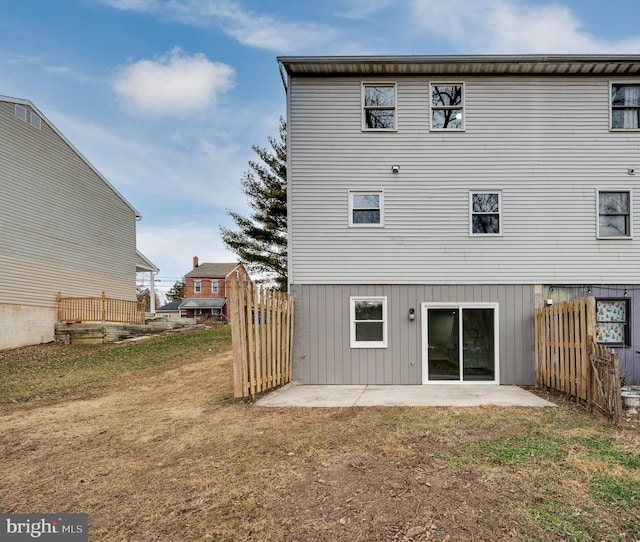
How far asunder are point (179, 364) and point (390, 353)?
6.32 meters

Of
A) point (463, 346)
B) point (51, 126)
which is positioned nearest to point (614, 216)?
point (463, 346)

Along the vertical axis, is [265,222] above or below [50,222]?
above

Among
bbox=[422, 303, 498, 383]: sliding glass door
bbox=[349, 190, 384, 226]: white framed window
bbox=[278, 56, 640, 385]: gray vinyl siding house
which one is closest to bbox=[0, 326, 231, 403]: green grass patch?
bbox=[278, 56, 640, 385]: gray vinyl siding house

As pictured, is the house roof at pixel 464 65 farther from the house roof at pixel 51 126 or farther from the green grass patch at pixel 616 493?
the house roof at pixel 51 126

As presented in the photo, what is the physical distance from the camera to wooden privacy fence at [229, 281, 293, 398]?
689cm

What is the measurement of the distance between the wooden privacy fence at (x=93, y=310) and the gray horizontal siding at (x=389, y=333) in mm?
10958

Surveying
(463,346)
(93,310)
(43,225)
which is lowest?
(463,346)

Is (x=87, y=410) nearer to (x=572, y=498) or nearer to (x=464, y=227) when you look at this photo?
(x=572, y=498)

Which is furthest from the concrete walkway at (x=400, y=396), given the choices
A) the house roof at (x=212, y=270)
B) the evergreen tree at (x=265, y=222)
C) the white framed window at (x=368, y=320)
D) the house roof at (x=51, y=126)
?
the house roof at (x=212, y=270)

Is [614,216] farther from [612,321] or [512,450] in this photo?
[512,450]

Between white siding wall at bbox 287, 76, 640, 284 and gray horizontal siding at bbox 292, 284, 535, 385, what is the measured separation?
0.93 feet

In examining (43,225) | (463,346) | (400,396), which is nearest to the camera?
(400,396)

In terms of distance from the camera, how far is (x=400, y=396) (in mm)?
7555

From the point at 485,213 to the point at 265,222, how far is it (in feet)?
41.1
